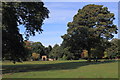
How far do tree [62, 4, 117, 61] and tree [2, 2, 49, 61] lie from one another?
22.5 m

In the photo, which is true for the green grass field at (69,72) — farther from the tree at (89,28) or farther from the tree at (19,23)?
the tree at (89,28)

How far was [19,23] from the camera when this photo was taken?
3125 centimetres

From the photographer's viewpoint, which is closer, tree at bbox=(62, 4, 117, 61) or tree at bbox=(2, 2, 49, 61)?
tree at bbox=(2, 2, 49, 61)

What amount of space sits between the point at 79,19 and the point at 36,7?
95.3 ft

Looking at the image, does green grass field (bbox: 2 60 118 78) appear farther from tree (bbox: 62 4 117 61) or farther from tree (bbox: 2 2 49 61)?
tree (bbox: 62 4 117 61)

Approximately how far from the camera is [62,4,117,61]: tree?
5419cm

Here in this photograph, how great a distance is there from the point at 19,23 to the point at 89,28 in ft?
90.9

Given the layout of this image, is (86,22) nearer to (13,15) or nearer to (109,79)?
(13,15)

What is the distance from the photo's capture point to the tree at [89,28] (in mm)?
54188

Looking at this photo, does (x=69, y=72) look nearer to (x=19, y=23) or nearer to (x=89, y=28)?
(x=19, y=23)

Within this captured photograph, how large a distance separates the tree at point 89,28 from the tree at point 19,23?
886 inches

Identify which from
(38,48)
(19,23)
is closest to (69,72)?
(19,23)

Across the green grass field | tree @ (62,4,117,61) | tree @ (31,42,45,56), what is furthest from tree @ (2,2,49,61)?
tree @ (31,42,45,56)

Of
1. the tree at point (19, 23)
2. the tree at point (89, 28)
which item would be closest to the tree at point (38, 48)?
the tree at point (89, 28)
